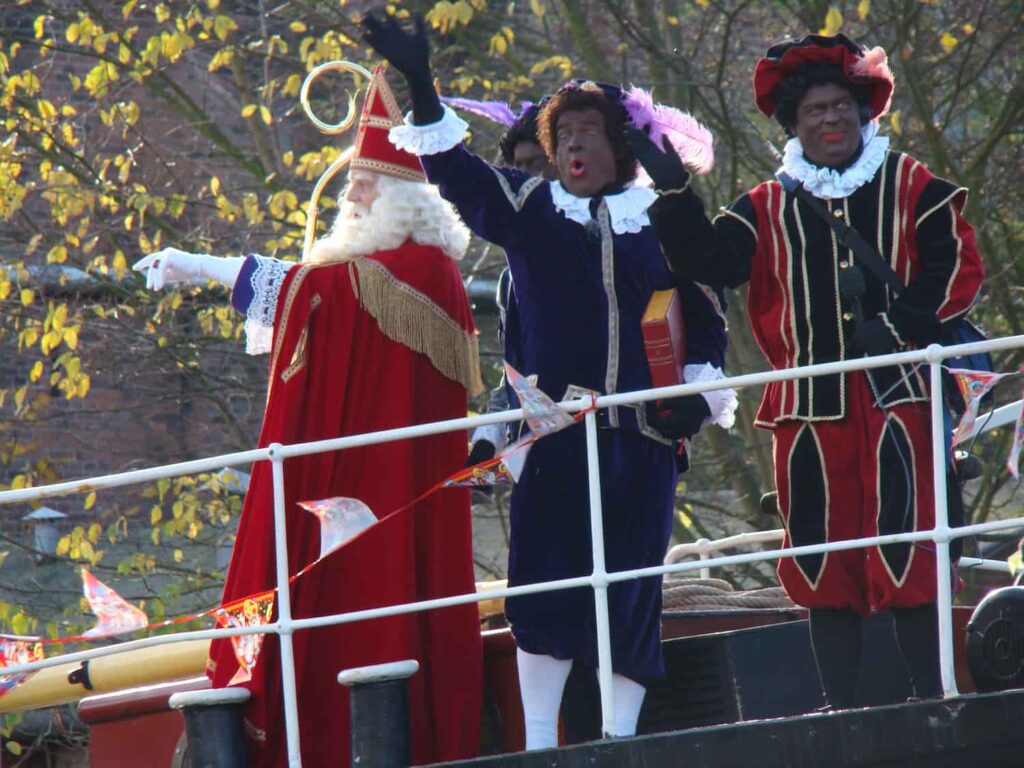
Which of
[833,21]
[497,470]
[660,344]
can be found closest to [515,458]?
[497,470]

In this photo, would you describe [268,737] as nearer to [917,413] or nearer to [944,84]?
[917,413]

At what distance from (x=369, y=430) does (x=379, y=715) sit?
93 cm

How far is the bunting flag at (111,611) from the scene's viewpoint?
4402mm

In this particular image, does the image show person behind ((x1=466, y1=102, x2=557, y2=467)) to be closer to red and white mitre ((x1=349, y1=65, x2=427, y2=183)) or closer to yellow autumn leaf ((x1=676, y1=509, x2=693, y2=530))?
red and white mitre ((x1=349, y1=65, x2=427, y2=183))

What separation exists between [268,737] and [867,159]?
206cm

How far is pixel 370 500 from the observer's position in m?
4.74

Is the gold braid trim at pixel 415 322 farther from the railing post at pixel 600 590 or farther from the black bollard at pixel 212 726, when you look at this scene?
the black bollard at pixel 212 726

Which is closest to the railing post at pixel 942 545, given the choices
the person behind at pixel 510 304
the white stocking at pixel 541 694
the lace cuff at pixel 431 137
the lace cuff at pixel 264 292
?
the white stocking at pixel 541 694

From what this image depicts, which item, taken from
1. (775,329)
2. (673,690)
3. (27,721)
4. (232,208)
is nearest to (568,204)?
(775,329)

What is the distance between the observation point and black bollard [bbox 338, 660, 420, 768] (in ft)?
13.4

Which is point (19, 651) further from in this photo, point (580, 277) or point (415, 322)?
point (580, 277)

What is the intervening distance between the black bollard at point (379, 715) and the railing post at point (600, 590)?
439mm

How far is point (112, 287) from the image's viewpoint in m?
9.07

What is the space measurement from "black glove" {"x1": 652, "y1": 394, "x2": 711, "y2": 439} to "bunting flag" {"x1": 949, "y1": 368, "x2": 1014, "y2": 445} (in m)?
0.60
